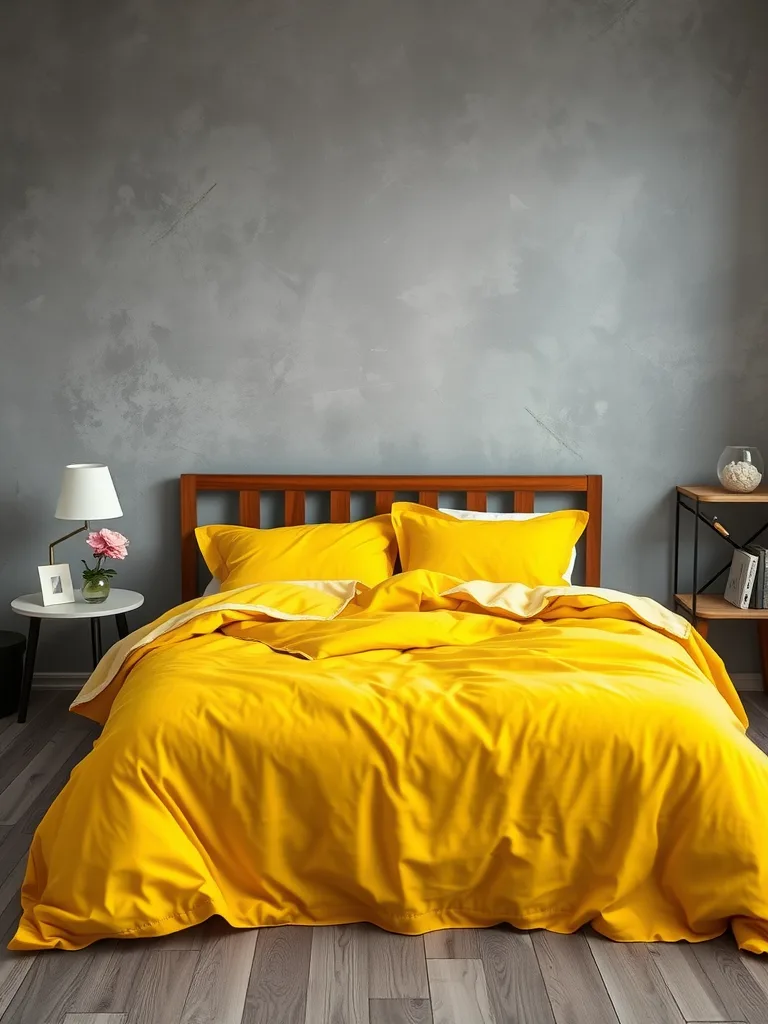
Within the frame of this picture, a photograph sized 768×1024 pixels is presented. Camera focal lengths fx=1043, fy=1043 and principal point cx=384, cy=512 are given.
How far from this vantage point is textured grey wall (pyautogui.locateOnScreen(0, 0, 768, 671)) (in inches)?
155

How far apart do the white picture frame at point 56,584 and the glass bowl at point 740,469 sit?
246 centimetres

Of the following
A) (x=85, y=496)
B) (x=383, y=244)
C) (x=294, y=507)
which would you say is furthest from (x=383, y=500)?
(x=85, y=496)

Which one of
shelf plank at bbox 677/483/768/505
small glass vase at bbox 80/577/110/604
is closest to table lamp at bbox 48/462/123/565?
small glass vase at bbox 80/577/110/604

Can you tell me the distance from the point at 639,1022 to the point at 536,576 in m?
1.80

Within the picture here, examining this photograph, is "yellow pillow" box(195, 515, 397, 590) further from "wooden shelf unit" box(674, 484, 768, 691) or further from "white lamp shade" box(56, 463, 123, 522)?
"wooden shelf unit" box(674, 484, 768, 691)

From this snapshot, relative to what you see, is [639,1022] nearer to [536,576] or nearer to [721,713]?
[721,713]

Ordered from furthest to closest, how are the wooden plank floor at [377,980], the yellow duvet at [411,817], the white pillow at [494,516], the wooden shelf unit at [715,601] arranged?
1. the white pillow at [494,516]
2. the wooden shelf unit at [715,601]
3. the yellow duvet at [411,817]
4. the wooden plank floor at [377,980]

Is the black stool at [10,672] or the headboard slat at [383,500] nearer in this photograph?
the black stool at [10,672]

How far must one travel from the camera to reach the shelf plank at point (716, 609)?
379 cm

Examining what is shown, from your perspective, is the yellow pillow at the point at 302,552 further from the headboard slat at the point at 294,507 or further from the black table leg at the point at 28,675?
the black table leg at the point at 28,675

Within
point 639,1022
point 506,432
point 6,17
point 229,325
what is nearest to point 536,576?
point 506,432

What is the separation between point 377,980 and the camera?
221cm

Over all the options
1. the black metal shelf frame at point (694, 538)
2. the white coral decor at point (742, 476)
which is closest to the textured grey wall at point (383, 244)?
the black metal shelf frame at point (694, 538)

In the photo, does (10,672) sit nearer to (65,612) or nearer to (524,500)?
(65,612)
